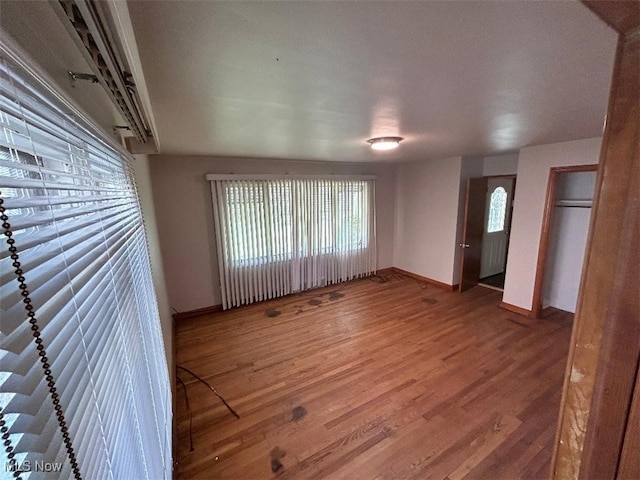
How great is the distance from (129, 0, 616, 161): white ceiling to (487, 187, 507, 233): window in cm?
295

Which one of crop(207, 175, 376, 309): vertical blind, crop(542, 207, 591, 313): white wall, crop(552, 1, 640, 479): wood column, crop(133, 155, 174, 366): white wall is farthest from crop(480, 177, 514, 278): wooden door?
crop(133, 155, 174, 366): white wall

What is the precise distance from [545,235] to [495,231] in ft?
5.65

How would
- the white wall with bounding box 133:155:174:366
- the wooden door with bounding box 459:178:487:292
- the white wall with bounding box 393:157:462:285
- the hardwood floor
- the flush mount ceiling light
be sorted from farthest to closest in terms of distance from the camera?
the white wall with bounding box 393:157:462:285 < the wooden door with bounding box 459:178:487:292 < the flush mount ceiling light < the white wall with bounding box 133:155:174:366 < the hardwood floor

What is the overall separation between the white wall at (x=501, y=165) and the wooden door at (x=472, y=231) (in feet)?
0.64

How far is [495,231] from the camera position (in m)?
4.96

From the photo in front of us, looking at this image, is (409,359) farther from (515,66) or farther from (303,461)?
(515,66)

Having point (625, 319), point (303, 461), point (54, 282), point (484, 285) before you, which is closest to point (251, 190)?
point (303, 461)

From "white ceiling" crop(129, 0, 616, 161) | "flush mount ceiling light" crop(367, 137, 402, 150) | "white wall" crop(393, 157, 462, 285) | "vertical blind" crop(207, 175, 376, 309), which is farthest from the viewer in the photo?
"white wall" crop(393, 157, 462, 285)

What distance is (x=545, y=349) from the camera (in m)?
2.83

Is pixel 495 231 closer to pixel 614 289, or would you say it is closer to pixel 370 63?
pixel 370 63

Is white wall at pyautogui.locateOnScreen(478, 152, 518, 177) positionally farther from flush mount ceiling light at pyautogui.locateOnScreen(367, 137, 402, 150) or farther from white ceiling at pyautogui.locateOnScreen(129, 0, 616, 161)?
flush mount ceiling light at pyautogui.locateOnScreen(367, 137, 402, 150)

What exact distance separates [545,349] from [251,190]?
13.1ft

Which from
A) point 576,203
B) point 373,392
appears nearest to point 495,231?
point 576,203

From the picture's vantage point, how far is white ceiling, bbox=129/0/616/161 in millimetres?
793
